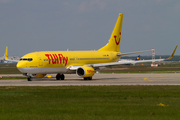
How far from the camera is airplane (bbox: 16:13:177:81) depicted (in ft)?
147

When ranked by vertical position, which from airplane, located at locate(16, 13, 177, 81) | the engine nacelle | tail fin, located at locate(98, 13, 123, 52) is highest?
tail fin, located at locate(98, 13, 123, 52)

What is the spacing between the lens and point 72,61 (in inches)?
1961

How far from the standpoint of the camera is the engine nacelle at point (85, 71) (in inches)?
1835

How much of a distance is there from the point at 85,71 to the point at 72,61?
4116 millimetres

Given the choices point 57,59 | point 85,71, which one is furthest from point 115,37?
point 57,59

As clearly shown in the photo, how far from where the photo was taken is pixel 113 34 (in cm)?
5669
